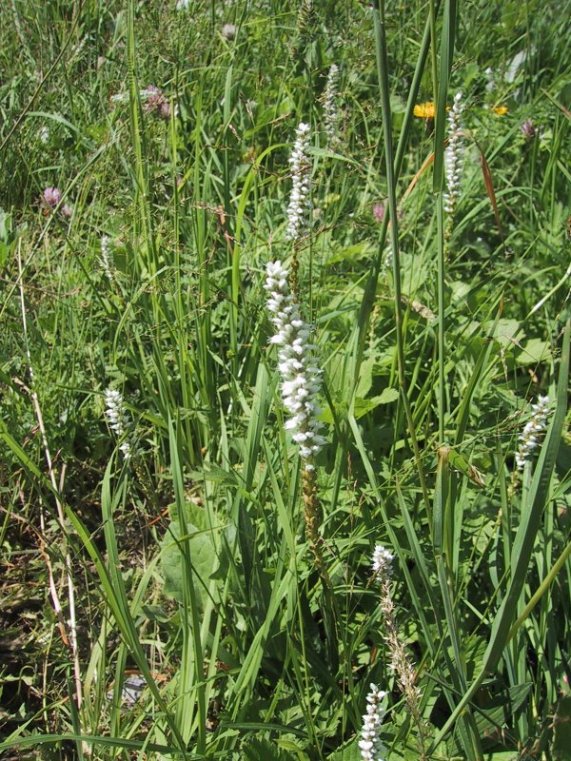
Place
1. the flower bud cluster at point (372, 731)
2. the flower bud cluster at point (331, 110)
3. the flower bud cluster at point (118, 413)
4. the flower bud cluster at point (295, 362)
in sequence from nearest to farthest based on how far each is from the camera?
1. the flower bud cluster at point (295, 362)
2. the flower bud cluster at point (372, 731)
3. the flower bud cluster at point (118, 413)
4. the flower bud cluster at point (331, 110)

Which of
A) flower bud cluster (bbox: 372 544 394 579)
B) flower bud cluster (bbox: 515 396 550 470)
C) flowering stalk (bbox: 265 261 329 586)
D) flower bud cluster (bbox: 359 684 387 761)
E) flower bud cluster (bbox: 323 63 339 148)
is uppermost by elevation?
flower bud cluster (bbox: 323 63 339 148)

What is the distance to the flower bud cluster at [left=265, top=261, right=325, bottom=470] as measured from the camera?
0.96 meters

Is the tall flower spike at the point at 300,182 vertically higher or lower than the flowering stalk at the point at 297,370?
higher

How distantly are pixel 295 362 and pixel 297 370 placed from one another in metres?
0.02

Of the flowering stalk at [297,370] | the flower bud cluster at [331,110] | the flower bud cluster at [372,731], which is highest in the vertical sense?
the flower bud cluster at [331,110]

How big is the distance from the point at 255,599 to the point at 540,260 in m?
1.48

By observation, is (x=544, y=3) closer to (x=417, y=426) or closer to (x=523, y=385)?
(x=523, y=385)

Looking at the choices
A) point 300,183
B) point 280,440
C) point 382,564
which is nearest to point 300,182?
point 300,183

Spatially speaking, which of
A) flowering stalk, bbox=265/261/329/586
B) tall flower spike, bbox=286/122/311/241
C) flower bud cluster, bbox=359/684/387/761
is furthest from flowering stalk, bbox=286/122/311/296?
flower bud cluster, bbox=359/684/387/761

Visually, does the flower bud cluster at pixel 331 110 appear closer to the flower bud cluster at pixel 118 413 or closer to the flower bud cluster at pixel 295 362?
the flower bud cluster at pixel 118 413

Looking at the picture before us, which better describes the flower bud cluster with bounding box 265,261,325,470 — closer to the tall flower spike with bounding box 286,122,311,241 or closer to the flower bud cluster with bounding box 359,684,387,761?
the flower bud cluster with bounding box 359,684,387,761

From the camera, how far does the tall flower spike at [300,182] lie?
5.01ft

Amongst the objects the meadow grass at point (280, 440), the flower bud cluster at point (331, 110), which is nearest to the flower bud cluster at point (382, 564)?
the meadow grass at point (280, 440)

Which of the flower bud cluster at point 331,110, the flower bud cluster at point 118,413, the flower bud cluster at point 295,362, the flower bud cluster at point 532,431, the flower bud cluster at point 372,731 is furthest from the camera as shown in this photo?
the flower bud cluster at point 331,110
